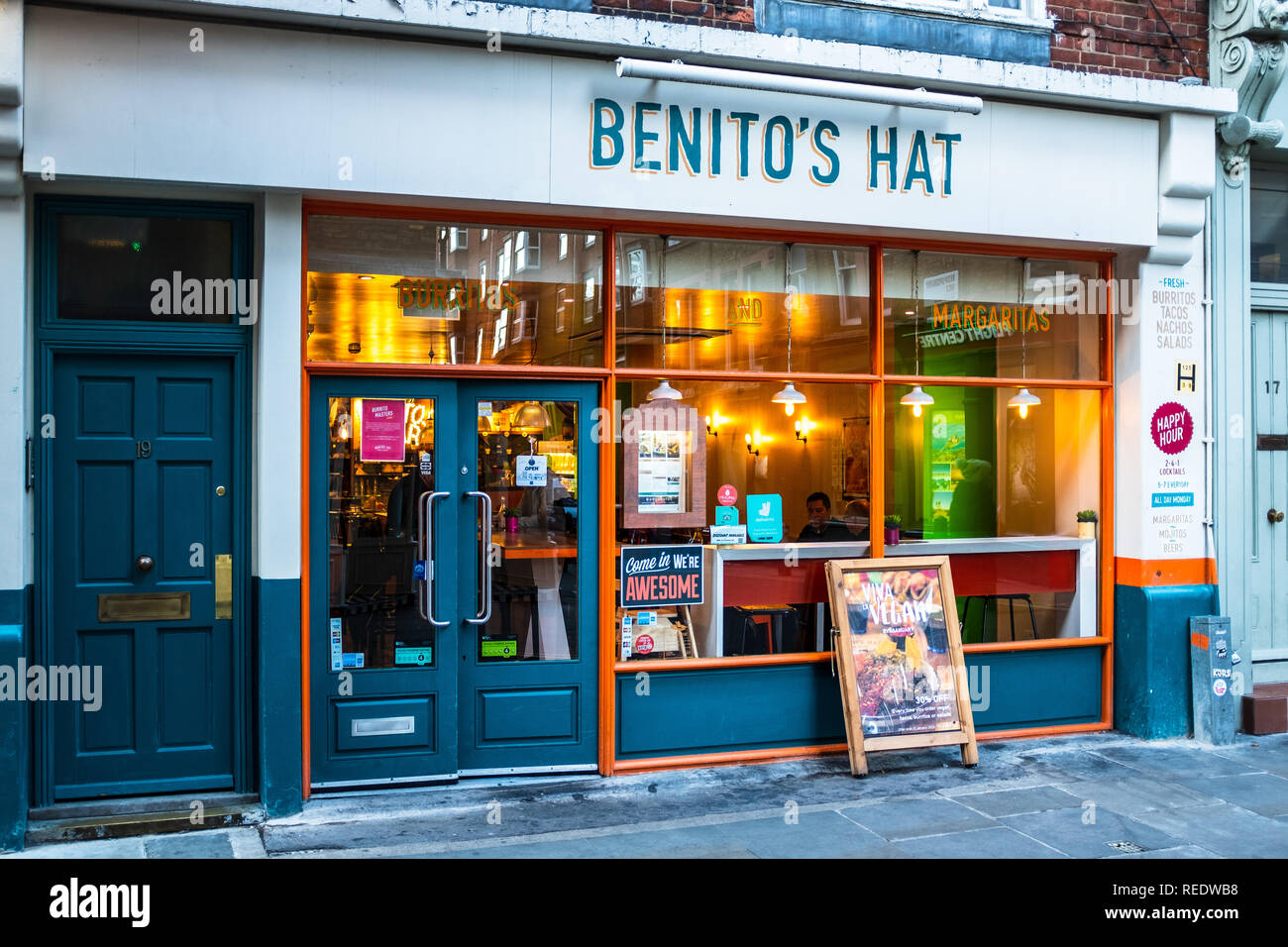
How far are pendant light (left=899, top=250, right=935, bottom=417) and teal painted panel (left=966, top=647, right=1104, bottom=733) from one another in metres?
1.81

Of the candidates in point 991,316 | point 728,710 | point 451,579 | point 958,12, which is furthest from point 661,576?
point 958,12

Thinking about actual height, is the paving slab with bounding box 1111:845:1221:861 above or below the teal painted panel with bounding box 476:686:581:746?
below

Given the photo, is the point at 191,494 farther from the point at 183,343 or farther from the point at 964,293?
the point at 964,293

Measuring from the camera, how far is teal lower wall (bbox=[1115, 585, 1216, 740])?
845 centimetres

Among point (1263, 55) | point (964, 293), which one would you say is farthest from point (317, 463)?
point (1263, 55)

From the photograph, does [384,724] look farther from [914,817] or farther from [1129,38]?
[1129,38]

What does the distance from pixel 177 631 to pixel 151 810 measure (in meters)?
0.98

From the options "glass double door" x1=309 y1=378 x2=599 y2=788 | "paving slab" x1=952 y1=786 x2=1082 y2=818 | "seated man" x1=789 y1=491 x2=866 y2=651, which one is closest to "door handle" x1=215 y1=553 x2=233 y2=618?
"glass double door" x1=309 y1=378 x2=599 y2=788

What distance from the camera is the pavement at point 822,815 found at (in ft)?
20.1

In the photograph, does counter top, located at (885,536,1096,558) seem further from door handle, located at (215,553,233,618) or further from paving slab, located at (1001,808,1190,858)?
door handle, located at (215,553,233,618)

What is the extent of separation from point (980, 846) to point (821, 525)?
255 cm

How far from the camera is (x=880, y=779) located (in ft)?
24.5

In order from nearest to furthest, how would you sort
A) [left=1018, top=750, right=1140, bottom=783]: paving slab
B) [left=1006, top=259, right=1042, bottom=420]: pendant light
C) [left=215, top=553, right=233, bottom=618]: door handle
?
1. [left=215, top=553, right=233, bottom=618]: door handle
2. [left=1018, top=750, right=1140, bottom=783]: paving slab
3. [left=1006, top=259, right=1042, bottom=420]: pendant light

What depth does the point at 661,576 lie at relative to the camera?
771 cm
